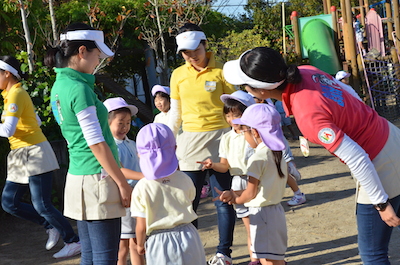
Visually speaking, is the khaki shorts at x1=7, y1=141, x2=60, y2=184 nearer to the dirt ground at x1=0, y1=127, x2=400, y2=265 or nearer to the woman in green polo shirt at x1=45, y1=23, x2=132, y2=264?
the dirt ground at x1=0, y1=127, x2=400, y2=265

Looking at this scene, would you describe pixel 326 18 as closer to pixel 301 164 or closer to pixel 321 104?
pixel 301 164

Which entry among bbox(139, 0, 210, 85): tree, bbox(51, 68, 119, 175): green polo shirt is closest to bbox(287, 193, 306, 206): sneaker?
bbox(51, 68, 119, 175): green polo shirt

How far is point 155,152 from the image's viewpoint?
3004 mm

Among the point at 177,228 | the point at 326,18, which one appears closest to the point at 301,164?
the point at 177,228

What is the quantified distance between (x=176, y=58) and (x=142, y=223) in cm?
1294

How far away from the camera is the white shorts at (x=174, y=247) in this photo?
9.88 feet

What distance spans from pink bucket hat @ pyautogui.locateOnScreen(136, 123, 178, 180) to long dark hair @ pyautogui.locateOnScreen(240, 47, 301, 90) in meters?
0.74

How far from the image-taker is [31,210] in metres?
5.02

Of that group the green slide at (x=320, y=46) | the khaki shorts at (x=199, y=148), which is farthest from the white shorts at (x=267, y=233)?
the green slide at (x=320, y=46)

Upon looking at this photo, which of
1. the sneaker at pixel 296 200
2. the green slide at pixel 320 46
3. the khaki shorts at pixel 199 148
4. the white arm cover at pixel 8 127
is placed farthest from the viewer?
the green slide at pixel 320 46

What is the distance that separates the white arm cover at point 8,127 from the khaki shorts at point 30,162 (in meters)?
0.55

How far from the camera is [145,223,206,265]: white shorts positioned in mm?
3012

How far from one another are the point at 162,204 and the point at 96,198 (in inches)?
14.8

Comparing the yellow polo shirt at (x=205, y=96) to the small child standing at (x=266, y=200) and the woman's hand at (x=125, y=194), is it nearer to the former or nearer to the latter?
the small child standing at (x=266, y=200)
